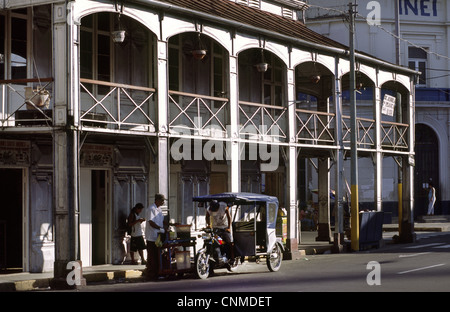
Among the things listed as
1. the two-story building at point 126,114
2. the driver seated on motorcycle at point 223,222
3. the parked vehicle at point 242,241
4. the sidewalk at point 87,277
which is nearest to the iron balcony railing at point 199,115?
the two-story building at point 126,114

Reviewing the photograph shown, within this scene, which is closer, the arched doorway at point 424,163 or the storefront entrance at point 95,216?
the storefront entrance at point 95,216

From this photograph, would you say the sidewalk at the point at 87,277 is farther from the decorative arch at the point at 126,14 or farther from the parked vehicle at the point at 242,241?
the decorative arch at the point at 126,14

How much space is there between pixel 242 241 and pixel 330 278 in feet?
10.0

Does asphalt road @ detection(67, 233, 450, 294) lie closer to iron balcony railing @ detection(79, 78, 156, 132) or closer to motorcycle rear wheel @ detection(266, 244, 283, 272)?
motorcycle rear wheel @ detection(266, 244, 283, 272)

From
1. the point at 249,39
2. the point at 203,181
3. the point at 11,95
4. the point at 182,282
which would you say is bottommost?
the point at 182,282

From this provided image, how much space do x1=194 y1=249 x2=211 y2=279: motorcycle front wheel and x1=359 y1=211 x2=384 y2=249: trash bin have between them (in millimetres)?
10280

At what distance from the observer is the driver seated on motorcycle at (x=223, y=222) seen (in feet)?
63.7

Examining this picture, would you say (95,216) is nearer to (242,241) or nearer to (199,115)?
(199,115)

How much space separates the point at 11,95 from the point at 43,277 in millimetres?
4365

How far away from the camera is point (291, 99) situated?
2581cm

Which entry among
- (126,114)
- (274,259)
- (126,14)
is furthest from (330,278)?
(126,114)

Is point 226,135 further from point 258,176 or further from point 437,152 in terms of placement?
point 437,152

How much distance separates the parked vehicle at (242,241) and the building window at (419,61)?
81.5 feet
